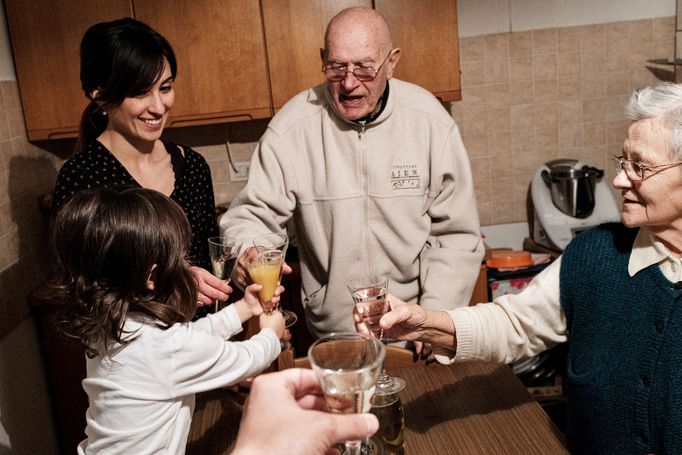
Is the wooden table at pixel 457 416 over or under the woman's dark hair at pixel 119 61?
under

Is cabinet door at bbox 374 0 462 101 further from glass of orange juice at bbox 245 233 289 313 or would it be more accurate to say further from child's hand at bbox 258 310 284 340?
child's hand at bbox 258 310 284 340

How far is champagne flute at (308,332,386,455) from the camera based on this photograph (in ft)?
2.87

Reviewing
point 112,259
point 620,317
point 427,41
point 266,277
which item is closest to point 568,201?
point 427,41

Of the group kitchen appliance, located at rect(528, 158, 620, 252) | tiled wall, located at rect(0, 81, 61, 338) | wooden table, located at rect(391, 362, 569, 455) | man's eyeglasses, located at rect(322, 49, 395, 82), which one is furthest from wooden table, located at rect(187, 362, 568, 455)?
kitchen appliance, located at rect(528, 158, 620, 252)

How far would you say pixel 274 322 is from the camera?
1726 millimetres

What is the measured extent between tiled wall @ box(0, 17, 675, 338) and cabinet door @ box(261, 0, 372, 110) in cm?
48

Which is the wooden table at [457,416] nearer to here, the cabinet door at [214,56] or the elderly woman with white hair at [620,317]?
the elderly woman with white hair at [620,317]

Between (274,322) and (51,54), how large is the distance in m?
2.01

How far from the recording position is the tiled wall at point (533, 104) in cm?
360

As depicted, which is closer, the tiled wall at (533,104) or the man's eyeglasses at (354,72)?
the man's eyeglasses at (354,72)

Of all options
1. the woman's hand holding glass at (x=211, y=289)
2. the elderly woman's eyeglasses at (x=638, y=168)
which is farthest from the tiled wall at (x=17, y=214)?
the elderly woman's eyeglasses at (x=638, y=168)

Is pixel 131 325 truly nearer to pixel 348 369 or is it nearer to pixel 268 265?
pixel 268 265

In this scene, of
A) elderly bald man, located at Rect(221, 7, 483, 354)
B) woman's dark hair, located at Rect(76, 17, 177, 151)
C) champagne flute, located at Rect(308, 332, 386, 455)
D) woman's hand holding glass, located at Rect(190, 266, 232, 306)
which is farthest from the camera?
elderly bald man, located at Rect(221, 7, 483, 354)

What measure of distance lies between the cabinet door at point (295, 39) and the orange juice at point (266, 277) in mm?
1620
